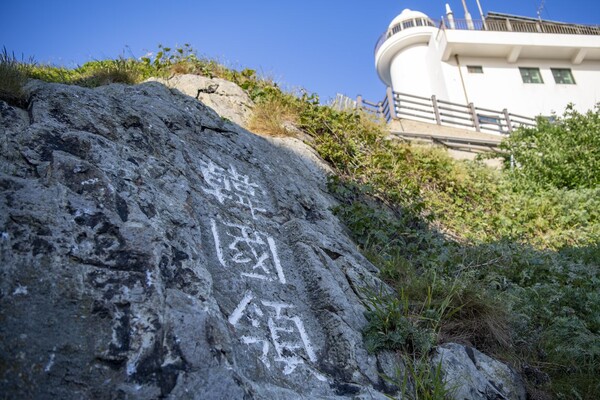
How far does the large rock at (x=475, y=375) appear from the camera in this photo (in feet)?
8.66

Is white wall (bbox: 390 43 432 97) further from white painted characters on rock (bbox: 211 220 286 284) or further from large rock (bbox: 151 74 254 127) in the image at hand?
white painted characters on rock (bbox: 211 220 286 284)

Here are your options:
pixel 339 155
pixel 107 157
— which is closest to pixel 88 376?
pixel 107 157

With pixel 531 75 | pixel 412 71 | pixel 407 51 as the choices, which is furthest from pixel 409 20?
pixel 531 75

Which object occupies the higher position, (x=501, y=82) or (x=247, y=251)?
(x=501, y=82)

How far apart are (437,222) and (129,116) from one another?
4732 millimetres

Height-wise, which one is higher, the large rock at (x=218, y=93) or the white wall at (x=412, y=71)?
the white wall at (x=412, y=71)

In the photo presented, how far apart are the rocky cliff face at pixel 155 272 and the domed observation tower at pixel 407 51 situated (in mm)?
16624

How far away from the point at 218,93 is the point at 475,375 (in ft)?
17.8

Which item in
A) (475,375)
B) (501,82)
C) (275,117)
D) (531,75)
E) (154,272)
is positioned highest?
(531,75)

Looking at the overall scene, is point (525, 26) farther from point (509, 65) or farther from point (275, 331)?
point (275, 331)

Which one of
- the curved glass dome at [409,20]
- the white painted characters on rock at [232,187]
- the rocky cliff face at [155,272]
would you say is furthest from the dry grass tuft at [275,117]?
the curved glass dome at [409,20]

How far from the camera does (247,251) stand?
299 cm

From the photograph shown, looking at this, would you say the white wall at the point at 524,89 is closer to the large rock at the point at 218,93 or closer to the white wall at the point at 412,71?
the white wall at the point at 412,71

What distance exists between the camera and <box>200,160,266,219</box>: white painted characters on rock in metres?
3.50
